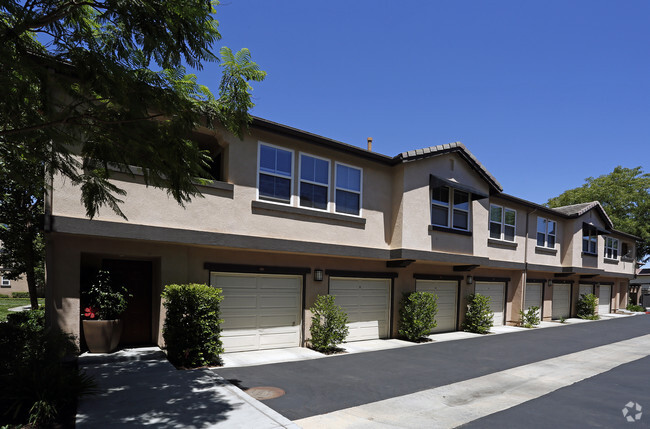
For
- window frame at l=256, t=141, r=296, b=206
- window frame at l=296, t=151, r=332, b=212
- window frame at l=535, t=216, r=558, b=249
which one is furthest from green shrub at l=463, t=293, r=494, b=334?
window frame at l=256, t=141, r=296, b=206

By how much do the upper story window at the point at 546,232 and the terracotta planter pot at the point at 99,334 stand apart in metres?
20.8

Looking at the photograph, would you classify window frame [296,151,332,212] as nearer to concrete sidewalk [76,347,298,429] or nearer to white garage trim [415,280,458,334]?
concrete sidewalk [76,347,298,429]

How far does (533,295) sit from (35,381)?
896 inches

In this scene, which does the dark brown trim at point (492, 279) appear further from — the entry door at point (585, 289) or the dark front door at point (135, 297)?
the dark front door at point (135, 297)

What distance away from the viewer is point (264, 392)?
293 inches

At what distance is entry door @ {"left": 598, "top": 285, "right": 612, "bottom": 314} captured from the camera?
29.0m

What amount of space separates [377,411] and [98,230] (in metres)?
6.82

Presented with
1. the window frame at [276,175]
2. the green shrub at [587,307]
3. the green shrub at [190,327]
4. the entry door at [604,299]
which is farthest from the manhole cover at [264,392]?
the entry door at [604,299]

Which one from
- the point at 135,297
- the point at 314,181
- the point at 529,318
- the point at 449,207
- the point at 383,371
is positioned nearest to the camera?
the point at 383,371

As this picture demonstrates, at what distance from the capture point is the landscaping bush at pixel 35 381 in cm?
547

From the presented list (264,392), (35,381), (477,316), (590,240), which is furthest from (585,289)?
(35,381)

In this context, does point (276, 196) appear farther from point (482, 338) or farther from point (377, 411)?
point (482, 338)

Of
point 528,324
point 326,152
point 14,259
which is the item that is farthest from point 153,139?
point 528,324

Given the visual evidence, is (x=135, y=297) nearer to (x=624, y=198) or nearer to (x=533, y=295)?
(x=533, y=295)
